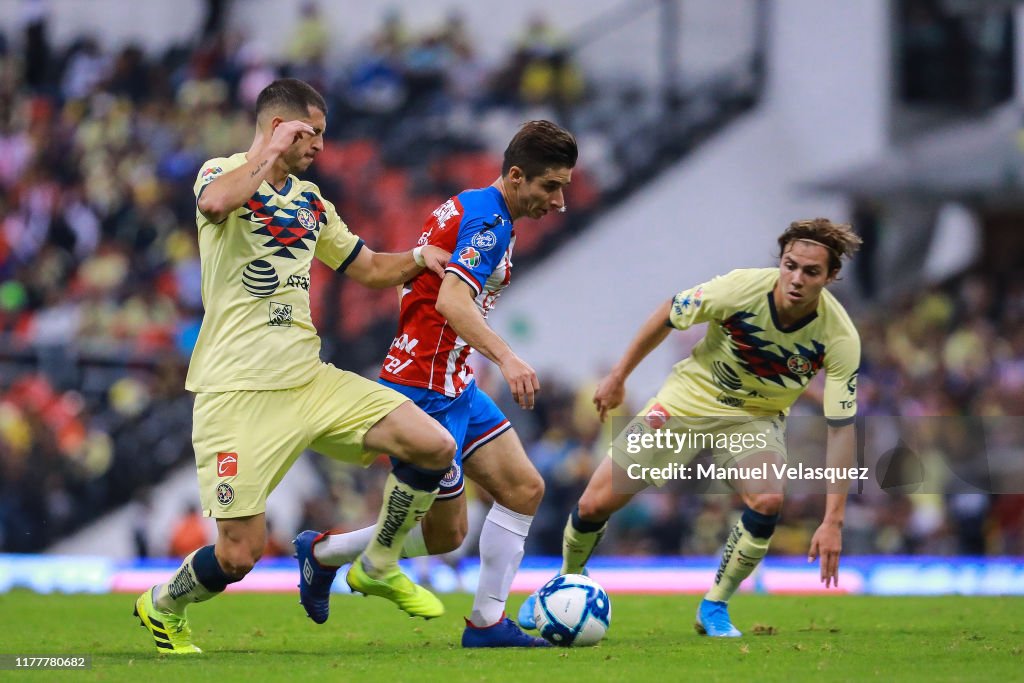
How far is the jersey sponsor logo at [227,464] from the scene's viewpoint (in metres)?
6.97

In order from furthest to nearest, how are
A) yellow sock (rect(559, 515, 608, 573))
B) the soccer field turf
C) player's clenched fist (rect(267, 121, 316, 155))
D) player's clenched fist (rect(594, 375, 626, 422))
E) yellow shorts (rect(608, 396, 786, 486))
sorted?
yellow shorts (rect(608, 396, 786, 486)), yellow sock (rect(559, 515, 608, 573)), player's clenched fist (rect(594, 375, 626, 422)), player's clenched fist (rect(267, 121, 316, 155)), the soccer field turf

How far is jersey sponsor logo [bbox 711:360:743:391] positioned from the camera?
336 inches

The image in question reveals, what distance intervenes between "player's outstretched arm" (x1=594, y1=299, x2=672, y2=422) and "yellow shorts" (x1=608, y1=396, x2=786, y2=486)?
18.5 inches

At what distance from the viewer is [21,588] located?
45.0 feet

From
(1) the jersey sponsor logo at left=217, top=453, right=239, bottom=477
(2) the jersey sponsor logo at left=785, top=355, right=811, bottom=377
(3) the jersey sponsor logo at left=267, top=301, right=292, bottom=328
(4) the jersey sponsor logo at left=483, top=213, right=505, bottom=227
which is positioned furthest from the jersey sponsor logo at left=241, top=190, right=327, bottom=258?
(2) the jersey sponsor logo at left=785, top=355, right=811, bottom=377

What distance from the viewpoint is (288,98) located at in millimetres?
7238

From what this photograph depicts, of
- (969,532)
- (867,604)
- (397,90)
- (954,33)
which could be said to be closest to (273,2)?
(397,90)

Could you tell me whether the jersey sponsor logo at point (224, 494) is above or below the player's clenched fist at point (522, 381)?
below

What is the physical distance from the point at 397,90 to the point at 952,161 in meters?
8.16

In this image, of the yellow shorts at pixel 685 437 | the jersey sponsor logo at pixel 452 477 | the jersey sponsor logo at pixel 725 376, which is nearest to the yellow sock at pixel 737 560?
the yellow shorts at pixel 685 437

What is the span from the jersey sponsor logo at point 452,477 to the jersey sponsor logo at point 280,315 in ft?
3.67

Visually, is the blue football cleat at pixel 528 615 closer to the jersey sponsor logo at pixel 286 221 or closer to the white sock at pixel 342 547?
the white sock at pixel 342 547

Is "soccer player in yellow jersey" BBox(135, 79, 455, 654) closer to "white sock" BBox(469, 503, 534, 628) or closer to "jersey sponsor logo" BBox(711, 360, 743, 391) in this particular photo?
"white sock" BBox(469, 503, 534, 628)
